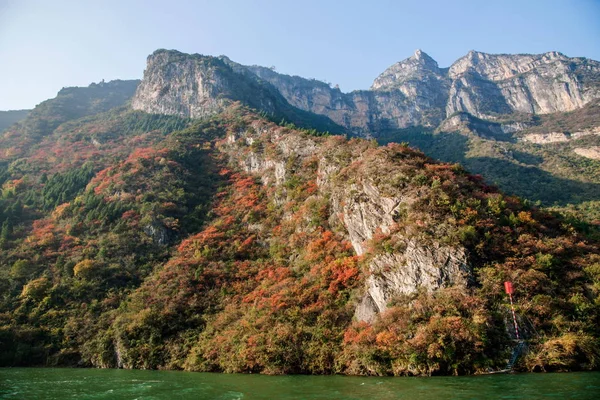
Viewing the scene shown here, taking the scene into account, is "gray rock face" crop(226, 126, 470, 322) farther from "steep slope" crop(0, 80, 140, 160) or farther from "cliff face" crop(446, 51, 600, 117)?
"cliff face" crop(446, 51, 600, 117)

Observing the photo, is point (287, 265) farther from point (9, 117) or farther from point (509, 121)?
point (9, 117)

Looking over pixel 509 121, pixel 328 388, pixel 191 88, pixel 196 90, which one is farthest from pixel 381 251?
pixel 509 121

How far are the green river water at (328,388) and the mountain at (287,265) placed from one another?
4.21 meters

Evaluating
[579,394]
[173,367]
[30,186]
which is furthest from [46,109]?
[579,394]

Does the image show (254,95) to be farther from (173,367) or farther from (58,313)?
(173,367)

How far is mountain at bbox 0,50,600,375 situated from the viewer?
102ft

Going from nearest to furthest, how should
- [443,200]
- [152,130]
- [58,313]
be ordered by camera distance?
[443,200], [58,313], [152,130]

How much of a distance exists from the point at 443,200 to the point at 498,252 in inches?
298

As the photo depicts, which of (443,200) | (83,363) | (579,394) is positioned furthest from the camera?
(83,363)

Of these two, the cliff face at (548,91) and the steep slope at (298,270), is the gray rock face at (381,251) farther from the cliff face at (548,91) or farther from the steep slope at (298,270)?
the cliff face at (548,91)

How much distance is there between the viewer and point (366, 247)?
143 feet

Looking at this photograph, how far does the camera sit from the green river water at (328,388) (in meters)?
19.8

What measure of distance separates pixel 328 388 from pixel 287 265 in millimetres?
29911

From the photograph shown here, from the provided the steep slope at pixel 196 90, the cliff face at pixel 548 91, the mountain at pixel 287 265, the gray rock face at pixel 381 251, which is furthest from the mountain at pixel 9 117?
the cliff face at pixel 548 91
